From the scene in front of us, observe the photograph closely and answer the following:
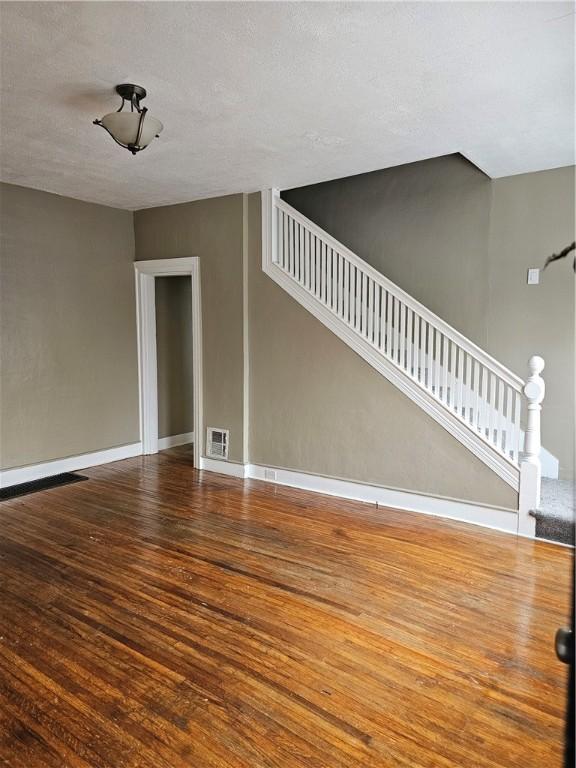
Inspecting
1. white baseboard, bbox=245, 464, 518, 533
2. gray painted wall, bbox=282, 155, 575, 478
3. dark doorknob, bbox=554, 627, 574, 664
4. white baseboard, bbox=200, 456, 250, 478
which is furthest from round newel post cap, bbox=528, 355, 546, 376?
white baseboard, bbox=200, 456, 250, 478

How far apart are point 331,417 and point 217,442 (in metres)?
1.34

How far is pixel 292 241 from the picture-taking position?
4805 millimetres

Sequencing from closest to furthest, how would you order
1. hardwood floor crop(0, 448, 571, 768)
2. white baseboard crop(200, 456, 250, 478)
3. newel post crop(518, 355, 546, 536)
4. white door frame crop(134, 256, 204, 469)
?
hardwood floor crop(0, 448, 571, 768) < newel post crop(518, 355, 546, 536) < white baseboard crop(200, 456, 250, 478) < white door frame crop(134, 256, 204, 469)

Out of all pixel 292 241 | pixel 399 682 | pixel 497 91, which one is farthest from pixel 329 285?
pixel 399 682

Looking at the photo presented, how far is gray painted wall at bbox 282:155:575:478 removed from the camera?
4.09 metres

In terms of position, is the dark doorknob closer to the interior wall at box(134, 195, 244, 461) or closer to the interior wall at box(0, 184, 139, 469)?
the interior wall at box(134, 195, 244, 461)

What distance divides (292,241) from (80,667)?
3723 mm

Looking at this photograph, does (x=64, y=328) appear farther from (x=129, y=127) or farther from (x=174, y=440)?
(x=129, y=127)

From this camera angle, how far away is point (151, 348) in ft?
19.8

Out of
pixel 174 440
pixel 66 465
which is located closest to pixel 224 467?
pixel 174 440

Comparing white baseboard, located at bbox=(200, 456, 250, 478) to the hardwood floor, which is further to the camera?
white baseboard, located at bbox=(200, 456, 250, 478)

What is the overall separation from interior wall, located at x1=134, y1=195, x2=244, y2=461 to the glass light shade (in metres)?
2.12

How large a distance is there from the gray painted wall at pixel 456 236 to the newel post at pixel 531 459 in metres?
0.28

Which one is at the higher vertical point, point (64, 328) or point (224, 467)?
point (64, 328)
